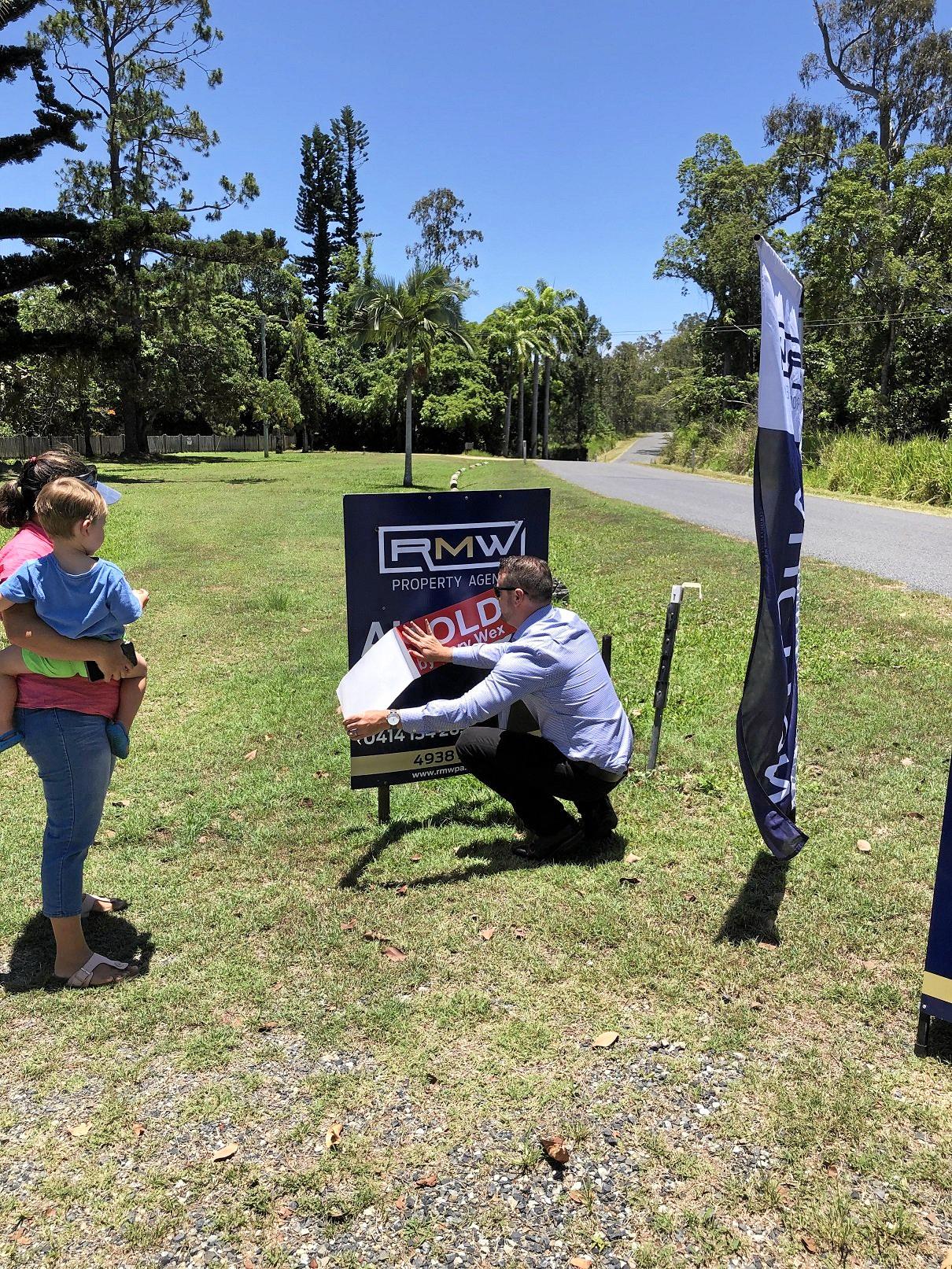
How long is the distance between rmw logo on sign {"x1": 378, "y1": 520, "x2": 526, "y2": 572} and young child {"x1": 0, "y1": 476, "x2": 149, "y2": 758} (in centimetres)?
139

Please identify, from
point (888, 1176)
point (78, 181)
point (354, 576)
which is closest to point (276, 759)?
point (354, 576)

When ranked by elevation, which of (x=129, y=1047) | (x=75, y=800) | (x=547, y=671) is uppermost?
(x=547, y=671)

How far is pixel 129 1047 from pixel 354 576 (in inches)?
85.6

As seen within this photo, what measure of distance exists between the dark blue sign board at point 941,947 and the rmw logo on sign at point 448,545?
8.02 ft

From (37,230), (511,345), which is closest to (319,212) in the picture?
(511,345)

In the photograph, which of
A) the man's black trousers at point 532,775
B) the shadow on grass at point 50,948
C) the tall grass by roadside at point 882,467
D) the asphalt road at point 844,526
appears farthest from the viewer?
the tall grass by roadside at point 882,467

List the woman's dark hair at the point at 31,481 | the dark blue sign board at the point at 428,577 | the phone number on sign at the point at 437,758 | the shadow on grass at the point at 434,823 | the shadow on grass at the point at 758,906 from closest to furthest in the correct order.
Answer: the woman's dark hair at the point at 31,481 < the shadow on grass at the point at 758,906 < the dark blue sign board at the point at 428,577 < the shadow on grass at the point at 434,823 < the phone number on sign at the point at 437,758

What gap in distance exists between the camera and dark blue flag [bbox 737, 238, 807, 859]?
10.7 ft

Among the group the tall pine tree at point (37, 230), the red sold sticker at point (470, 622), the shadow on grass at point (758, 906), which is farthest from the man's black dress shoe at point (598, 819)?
the tall pine tree at point (37, 230)

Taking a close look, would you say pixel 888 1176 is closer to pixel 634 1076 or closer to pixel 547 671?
pixel 634 1076

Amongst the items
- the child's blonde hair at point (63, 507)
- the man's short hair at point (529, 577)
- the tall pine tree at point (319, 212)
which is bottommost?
the man's short hair at point (529, 577)

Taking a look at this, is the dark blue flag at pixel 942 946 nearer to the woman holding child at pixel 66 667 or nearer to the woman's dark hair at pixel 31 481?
the woman holding child at pixel 66 667

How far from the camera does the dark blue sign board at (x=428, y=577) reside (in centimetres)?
418

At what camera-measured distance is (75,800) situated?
3.16m
